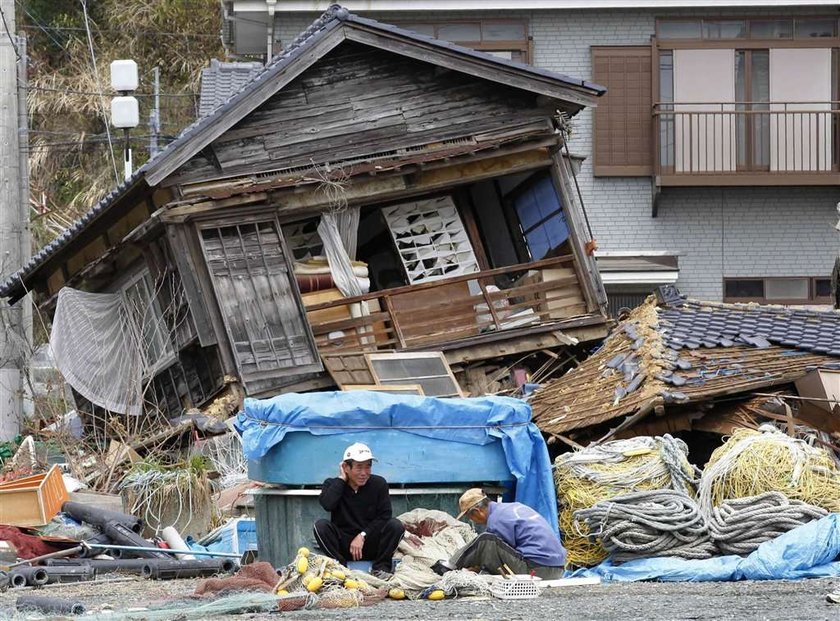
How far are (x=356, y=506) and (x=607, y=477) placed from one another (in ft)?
9.84

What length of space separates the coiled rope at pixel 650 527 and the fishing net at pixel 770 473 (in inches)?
16.8

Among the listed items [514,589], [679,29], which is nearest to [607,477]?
[514,589]

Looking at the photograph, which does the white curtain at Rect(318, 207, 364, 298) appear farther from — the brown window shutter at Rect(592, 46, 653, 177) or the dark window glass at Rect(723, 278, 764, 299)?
the dark window glass at Rect(723, 278, 764, 299)

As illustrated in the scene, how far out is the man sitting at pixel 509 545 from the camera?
11.9m

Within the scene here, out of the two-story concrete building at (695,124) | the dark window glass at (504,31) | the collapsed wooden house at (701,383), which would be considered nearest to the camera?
the collapsed wooden house at (701,383)

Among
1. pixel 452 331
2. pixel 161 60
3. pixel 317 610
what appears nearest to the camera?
pixel 317 610

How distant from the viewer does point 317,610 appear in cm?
1066

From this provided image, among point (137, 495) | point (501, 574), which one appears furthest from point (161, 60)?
point (501, 574)

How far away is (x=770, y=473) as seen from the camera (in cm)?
1419

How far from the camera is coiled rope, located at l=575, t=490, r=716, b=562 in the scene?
1354 cm

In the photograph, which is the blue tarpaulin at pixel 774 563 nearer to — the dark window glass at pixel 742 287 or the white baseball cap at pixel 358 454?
the white baseball cap at pixel 358 454

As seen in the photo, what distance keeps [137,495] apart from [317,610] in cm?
644

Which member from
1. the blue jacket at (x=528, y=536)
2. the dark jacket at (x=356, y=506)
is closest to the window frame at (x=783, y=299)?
the blue jacket at (x=528, y=536)

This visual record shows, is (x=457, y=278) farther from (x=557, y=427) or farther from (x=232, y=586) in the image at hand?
(x=232, y=586)
